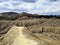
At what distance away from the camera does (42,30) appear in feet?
231

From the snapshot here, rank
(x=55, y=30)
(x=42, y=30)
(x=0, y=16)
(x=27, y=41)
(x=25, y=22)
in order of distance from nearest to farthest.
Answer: (x=27, y=41) → (x=55, y=30) → (x=42, y=30) → (x=25, y=22) → (x=0, y=16)

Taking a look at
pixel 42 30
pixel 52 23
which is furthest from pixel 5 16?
pixel 42 30

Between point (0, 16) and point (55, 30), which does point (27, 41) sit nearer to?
point (55, 30)

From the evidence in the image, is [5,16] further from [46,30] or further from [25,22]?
[46,30]

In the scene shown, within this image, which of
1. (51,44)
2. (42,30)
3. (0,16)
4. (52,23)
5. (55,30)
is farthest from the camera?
(0,16)

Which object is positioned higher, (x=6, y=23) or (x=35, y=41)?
(x=35, y=41)

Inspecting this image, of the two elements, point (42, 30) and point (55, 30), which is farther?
point (42, 30)

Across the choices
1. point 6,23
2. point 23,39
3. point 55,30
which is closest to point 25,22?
point 6,23

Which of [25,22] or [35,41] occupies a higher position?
[35,41]

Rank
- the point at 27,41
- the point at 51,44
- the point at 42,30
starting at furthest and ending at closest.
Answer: the point at 42,30
the point at 27,41
the point at 51,44

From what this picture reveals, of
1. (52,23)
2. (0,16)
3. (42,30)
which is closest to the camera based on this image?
(42,30)

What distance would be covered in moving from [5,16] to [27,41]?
9973 centimetres

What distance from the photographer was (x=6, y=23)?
96.6m

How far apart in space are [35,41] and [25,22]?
72439 millimetres
